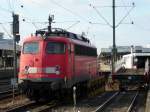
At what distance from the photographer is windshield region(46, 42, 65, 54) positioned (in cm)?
2334

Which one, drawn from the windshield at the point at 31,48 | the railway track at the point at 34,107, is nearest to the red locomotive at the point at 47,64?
the windshield at the point at 31,48

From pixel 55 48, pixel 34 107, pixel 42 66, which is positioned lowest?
pixel 34 107

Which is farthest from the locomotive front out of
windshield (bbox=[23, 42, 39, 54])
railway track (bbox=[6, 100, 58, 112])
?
railway track (bbox=[6, 100, 58, 112])

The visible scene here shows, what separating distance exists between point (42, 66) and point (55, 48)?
114 centimetres

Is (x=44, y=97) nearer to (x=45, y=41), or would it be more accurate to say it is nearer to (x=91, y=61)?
(x=45, y=41)

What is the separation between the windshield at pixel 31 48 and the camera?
23.6 meters

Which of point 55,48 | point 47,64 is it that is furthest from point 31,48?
point 47,64

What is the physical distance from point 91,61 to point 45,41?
27.8ft

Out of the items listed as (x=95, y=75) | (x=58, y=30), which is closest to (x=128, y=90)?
(x=95, y=75)

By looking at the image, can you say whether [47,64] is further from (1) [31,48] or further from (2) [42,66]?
(1) [31,48]

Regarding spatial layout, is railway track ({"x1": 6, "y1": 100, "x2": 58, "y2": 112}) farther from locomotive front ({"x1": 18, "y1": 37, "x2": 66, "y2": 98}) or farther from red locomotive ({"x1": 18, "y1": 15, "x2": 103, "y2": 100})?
locomotive front ({"x1": 18, "y1": 37, "x2": 66, "y2": 98})

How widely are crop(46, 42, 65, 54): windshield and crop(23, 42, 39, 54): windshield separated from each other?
1.84 ft

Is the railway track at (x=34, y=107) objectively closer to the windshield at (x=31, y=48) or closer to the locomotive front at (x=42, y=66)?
the locomotive front at (x=42, y=66)

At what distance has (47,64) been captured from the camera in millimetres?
22938
